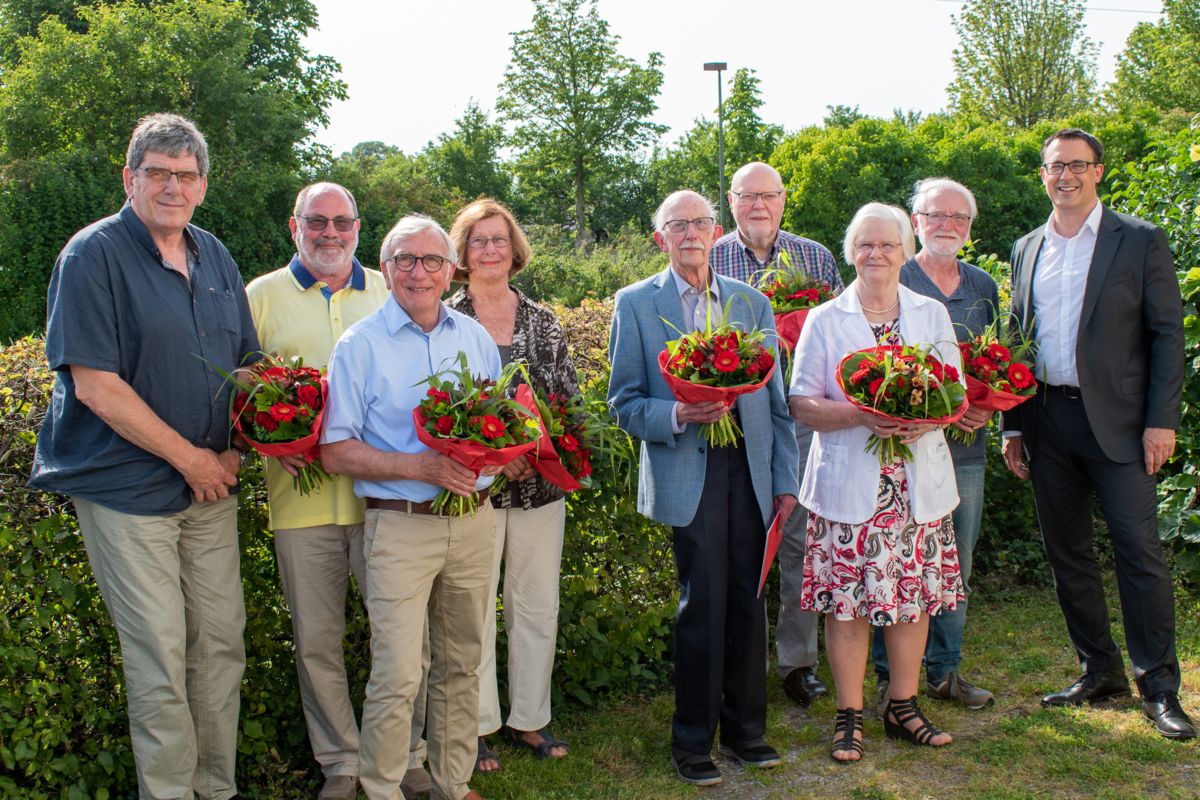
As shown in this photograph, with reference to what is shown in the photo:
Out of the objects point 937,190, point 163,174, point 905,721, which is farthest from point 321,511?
point 937,190

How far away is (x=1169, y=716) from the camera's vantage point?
4.79m

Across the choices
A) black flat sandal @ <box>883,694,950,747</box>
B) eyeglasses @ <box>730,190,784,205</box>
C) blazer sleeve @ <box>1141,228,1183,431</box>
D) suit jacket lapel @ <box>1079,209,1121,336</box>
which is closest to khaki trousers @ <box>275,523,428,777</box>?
black flat sandal @ <box>883,694,950,747</box>

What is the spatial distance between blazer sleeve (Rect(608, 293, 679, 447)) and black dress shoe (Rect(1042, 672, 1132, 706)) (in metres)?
Answer: 2.54

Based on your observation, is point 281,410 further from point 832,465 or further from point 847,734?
point 847,734

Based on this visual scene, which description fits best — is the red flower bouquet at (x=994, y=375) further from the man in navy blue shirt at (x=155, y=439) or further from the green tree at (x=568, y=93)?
the green tree at (x=568, y=93)

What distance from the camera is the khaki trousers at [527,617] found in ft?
15.6

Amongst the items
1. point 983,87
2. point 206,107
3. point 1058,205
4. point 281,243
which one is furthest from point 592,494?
point 983,87

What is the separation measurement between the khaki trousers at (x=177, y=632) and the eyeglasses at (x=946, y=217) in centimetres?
350

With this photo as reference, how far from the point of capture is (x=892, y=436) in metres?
4.43

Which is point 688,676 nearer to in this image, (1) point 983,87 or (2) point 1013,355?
(2) point 1013,355

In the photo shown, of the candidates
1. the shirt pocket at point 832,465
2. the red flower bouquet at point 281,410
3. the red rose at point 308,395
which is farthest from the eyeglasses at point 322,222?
the shirt pocket at point 832,465

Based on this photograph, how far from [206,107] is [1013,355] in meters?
33.4

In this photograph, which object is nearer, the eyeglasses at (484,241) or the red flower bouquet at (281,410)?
the red flower bouquet at (281,410)

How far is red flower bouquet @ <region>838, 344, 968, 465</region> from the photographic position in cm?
421
